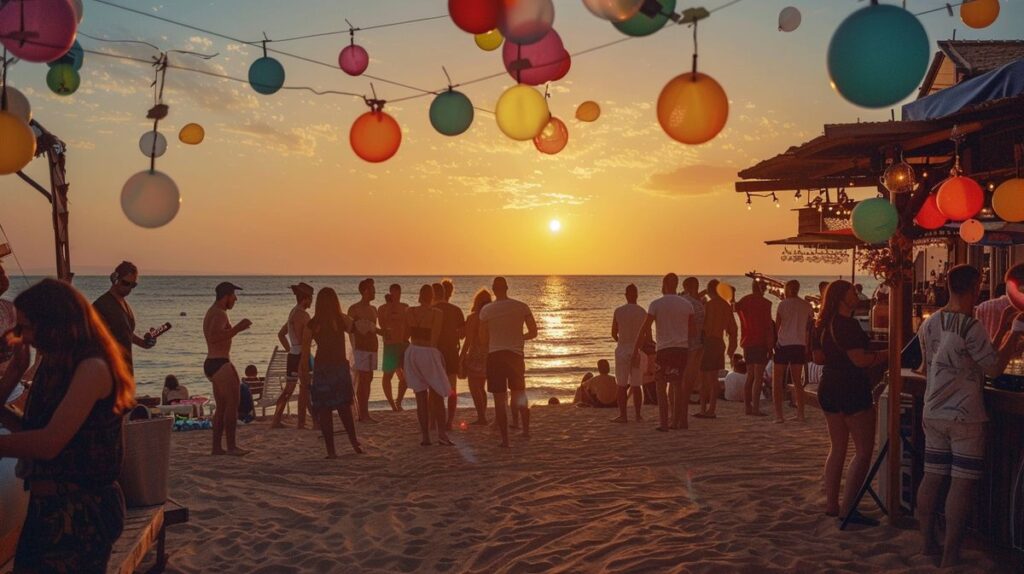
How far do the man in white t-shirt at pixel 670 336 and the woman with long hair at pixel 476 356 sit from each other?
1966 mm

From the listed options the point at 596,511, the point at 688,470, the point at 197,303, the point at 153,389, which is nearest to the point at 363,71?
the point at 596,511

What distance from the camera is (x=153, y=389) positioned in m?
21.9

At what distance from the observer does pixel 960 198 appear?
5.57 m

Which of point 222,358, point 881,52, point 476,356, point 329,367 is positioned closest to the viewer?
point 881,52

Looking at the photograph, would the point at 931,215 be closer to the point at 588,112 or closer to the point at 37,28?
the point at 588,112

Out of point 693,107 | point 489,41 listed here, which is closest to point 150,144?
point 489,41

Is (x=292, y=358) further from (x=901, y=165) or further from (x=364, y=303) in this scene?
(x=901, y=165)

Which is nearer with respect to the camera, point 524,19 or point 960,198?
point 524,19

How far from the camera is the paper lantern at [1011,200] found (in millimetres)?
5207

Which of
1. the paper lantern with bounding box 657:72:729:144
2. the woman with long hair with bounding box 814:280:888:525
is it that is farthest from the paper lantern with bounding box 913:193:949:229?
the paper lantern with bounding box 657:72:729:144

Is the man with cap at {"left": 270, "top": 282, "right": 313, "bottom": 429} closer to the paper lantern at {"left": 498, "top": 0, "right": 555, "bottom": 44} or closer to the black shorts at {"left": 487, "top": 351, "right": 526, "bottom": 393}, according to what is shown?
the black shorts at {"left": 487, "top": 351, "right": 526, "bottom": 393}

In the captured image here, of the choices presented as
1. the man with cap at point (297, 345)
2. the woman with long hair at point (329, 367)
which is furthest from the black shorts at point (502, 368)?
the man with cap at point (297, 345)

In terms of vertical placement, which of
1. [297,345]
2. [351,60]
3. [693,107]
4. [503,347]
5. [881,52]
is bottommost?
[297,345]

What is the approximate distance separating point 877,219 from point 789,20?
177 centimetres
